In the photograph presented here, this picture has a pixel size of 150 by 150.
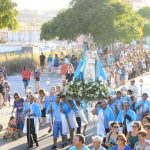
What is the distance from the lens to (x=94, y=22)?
4450 cm

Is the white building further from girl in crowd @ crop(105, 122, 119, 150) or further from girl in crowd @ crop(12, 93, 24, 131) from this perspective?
girl in crowd @ crop(105, 122, 119, 150)

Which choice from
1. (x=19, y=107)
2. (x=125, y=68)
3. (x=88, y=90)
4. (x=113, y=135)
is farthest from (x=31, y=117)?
(x=125, y=68)

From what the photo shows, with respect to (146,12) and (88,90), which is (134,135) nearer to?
(88,90)

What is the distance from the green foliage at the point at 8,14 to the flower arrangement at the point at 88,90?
5.62 metres

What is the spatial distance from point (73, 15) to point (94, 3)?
1989mm

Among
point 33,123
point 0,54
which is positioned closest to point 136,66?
point 0,54

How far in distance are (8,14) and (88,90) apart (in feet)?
20.2

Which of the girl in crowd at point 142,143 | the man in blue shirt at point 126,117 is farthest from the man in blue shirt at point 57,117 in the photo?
the girl in crowd at point 142,143

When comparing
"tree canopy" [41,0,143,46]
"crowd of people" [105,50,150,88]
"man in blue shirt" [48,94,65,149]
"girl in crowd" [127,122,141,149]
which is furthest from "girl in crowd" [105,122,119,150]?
"tree canopy" [41,0,143,46]

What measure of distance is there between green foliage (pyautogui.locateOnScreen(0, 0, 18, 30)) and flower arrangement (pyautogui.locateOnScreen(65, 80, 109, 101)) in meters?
5.62

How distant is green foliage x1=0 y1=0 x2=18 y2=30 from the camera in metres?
22.8

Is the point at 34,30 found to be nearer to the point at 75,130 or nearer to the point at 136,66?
the point at 136,66

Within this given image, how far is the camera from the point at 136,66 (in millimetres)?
39344

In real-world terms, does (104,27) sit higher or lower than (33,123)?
higher
